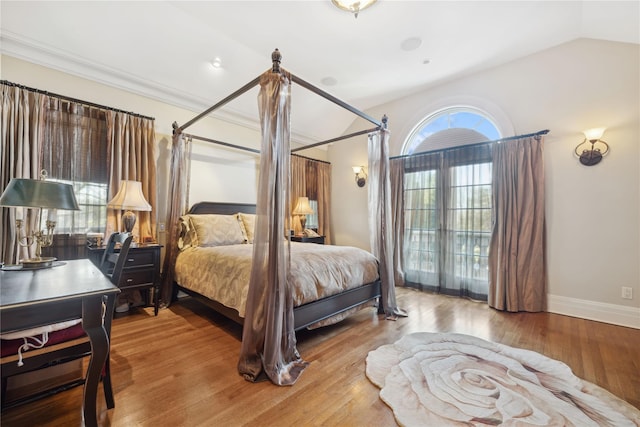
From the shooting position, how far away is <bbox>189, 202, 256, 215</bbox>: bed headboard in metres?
3.82

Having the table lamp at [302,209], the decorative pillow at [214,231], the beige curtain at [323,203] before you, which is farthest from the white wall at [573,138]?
the beige curtain at [323,203]

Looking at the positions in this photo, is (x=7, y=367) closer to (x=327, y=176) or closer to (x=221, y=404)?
(x=221, y=404)

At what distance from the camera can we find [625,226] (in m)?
2.84

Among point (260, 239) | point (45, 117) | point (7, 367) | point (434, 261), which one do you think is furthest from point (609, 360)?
point (45, 117)

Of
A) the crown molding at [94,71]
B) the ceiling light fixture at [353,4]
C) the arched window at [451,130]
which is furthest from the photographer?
the arched window at [451,130]

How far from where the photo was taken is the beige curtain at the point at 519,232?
325cm

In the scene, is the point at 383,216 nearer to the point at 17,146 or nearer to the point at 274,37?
the point at 274,37

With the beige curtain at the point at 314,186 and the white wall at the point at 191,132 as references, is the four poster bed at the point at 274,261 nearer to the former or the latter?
the white wall at the point at 191,132

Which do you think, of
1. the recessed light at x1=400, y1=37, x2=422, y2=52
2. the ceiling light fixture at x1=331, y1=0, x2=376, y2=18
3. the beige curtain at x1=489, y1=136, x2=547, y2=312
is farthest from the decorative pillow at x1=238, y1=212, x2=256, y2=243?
the beige curtain at x1=489, y1=136, x2=547, y2=312

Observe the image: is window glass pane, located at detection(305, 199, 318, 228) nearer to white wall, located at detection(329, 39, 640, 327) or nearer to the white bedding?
the white bedding

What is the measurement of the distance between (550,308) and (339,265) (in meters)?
2.78

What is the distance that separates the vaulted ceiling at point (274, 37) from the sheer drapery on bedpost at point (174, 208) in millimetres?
822

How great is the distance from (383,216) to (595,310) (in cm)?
259

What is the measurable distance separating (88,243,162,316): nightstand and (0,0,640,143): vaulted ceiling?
73.4 inches
